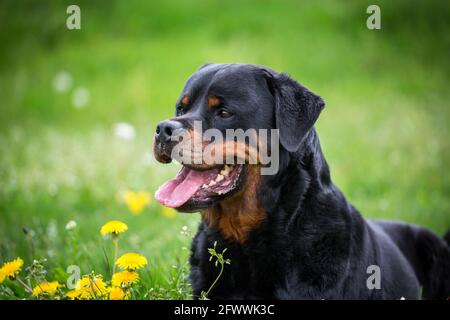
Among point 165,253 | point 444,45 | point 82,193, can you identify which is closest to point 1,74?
point 82,193

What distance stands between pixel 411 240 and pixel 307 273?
5.37ft

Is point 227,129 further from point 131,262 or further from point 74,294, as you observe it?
point 74,294

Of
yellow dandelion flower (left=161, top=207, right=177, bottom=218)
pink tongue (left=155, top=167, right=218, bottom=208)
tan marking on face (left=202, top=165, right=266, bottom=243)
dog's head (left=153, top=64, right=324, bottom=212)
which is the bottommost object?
yellow dandelion flower (left=161, top=207, right=177, bottom=218)

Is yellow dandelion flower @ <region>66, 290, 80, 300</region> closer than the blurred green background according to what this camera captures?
Yes

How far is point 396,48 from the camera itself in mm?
13258

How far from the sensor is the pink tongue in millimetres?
3760

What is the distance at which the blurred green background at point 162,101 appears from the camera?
700 centimetres

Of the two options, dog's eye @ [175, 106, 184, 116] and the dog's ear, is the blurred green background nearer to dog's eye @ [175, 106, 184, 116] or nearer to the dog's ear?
dog's eye @ [175, 106, 184, 116]

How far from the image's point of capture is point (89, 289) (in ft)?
11.5

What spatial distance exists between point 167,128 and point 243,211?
0.66 m

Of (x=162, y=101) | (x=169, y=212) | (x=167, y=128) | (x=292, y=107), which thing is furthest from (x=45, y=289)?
(x=162, y=101)

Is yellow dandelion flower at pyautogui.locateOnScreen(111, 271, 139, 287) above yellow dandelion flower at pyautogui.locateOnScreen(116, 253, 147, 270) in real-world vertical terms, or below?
below

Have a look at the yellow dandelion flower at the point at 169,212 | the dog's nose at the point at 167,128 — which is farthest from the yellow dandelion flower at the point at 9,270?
the yellow dandelion flower at the point at 169,212

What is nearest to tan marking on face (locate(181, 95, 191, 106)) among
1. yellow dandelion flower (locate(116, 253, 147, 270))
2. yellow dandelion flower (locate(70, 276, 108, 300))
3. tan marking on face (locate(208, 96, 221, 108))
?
tan marking on face (locate(208, 96, 221, 108))
